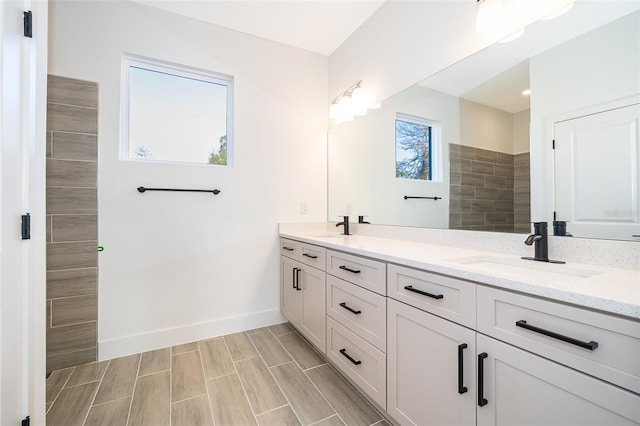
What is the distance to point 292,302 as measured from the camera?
90.9 inches

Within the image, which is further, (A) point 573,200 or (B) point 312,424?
(B) point 312,424

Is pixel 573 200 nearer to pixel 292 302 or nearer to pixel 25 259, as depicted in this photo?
pixel 292 302

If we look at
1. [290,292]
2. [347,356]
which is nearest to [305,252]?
[290,292]

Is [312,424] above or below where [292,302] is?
below

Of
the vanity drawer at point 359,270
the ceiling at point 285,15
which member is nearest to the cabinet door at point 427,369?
the vanity drawer at point 359,270

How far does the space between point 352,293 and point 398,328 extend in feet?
1.17

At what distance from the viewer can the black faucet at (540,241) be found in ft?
3.80

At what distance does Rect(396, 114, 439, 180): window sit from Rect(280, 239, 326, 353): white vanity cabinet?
0.87 m

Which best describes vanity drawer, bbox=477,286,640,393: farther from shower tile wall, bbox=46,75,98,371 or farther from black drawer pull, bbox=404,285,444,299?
shower tile wall, bbox=46,75,98,371

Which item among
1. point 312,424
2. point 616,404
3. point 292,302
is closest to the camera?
point 616,404

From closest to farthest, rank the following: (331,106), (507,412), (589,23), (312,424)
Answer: (507,412), (589,23), (312,424), (331,106)

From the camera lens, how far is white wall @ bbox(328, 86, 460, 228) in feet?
5.70

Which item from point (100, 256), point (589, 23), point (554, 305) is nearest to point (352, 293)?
point (554, 305)

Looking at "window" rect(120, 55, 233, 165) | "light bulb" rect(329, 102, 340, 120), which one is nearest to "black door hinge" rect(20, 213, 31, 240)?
"window" rect(120, 55, 233, 165)
